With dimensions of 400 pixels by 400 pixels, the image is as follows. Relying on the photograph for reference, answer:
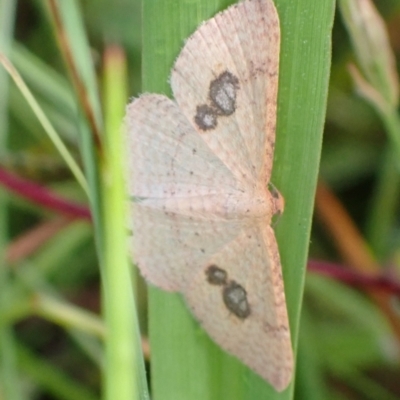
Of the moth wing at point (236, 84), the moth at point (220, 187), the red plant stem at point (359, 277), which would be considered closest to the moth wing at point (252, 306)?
the moth at point (220, 187)

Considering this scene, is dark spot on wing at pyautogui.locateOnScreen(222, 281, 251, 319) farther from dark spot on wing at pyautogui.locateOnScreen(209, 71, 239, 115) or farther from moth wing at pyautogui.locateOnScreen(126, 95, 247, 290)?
dark spot on wing at pyautogui.locateOnScreen(209, 71, 239, 115)

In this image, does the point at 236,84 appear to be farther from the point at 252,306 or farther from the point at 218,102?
the point at 252,306

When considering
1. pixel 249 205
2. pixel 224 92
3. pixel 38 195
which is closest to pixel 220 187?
pixel 249 205

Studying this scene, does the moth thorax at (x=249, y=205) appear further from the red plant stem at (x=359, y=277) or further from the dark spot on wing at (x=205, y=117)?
the red plant stem at (x=359, y=277)

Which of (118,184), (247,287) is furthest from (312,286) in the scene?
(118,184)

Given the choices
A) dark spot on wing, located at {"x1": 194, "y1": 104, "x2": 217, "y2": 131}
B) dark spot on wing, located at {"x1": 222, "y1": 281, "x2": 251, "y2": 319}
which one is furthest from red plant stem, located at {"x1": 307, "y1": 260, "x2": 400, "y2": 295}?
dark spot on wing, located at {"x1": 194, "y1": 104, "x2": 217, "y2": 131}

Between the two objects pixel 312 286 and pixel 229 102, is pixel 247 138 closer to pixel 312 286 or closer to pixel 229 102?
pixel 229 102

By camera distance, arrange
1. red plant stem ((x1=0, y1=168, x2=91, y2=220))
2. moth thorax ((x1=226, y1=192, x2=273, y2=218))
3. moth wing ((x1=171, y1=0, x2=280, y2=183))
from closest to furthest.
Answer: moth wing ((x1=171, y1=0, x2=280, y2=183)), moth thorax ((x1=226, y1=192, x2=273, y2=218)), red plant stem ((x1=0, y1=168, x2=91, y2=220))
